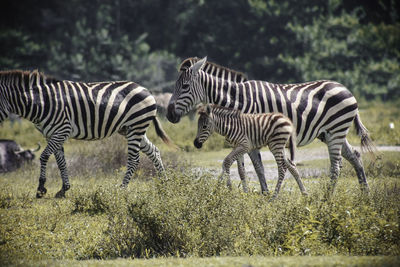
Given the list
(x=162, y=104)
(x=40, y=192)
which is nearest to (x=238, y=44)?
(x=162, y=104)

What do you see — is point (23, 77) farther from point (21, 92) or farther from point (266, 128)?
point (266, 128)

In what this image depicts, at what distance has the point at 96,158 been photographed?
14.2 meters

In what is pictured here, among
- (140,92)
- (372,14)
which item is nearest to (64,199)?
(140,92)

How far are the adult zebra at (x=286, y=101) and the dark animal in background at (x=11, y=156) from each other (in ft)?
19.3

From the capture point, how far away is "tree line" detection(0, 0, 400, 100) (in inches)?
1549

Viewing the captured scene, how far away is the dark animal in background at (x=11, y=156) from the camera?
1420 centimetres

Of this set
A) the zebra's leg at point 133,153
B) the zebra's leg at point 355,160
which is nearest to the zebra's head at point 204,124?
the zebra's leg at point 133,153

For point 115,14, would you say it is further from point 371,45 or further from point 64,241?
point 64,241

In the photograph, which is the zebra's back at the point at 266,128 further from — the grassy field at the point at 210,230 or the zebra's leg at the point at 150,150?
the zebra's leg at the point at 150,150

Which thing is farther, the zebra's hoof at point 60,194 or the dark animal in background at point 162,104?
the dark animal in background at point 162,104

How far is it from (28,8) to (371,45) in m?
27.7

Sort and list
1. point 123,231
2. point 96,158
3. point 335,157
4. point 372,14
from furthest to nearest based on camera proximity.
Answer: point 372,14 → point 96,158 → point 335,157 → point 123,231

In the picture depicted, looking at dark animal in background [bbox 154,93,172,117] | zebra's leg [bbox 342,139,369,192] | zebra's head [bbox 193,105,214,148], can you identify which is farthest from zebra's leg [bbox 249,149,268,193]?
dark animal in background [bbox 154,93,172,117]

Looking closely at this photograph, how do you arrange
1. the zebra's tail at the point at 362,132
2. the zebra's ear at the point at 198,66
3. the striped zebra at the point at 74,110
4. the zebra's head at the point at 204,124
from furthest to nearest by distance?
1. the zebra's tail at the point at 362,132
2. the striped zebra at the point at 74,110
3. the zebra's ear at the point at 198,66
4. the zebra's head at the point at 204,124
